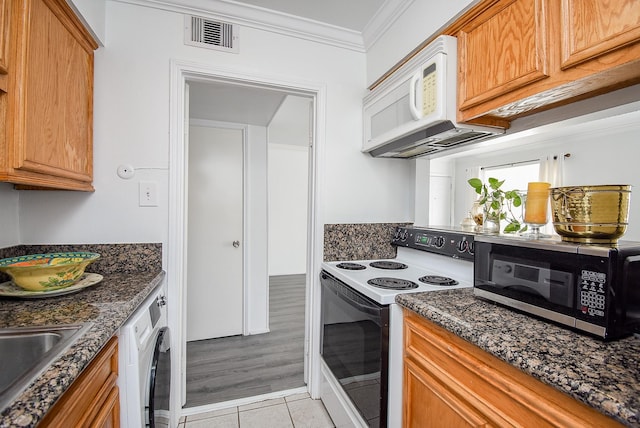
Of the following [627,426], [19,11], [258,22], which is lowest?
[627,426]

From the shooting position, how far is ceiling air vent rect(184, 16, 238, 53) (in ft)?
5.53

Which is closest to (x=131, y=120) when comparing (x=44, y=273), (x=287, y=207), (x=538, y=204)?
(x=44, y=273)

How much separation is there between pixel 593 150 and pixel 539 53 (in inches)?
21.2

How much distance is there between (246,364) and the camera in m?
2.36

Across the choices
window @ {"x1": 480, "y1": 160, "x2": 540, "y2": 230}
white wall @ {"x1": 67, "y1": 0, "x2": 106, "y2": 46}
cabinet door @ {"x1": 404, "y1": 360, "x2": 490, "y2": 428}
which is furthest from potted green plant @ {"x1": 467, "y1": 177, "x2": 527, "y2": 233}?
white wall @ {"x1": 67, "y1": 0, "x2": 106, "y2": 46}

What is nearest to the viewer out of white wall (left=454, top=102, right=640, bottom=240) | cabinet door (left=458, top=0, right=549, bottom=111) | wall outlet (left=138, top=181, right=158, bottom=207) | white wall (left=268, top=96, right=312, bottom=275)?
cabinet door (left=458, top=0, right=549, bottom=111)

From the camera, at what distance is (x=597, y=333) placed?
0.77 meters

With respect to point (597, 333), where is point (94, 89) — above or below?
above

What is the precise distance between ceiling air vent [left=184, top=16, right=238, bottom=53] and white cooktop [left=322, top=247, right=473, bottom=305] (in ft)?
4.67

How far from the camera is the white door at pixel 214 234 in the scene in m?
2.83

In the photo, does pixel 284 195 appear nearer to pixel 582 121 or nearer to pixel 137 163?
pixel 137 163

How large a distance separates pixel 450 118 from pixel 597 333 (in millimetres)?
908

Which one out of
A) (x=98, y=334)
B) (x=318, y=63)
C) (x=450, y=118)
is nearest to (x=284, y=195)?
(x=318, y=63)

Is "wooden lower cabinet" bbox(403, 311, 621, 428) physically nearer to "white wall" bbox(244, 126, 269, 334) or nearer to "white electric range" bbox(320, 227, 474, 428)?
"white electric range" bbox(320, 227, 474, 428)
